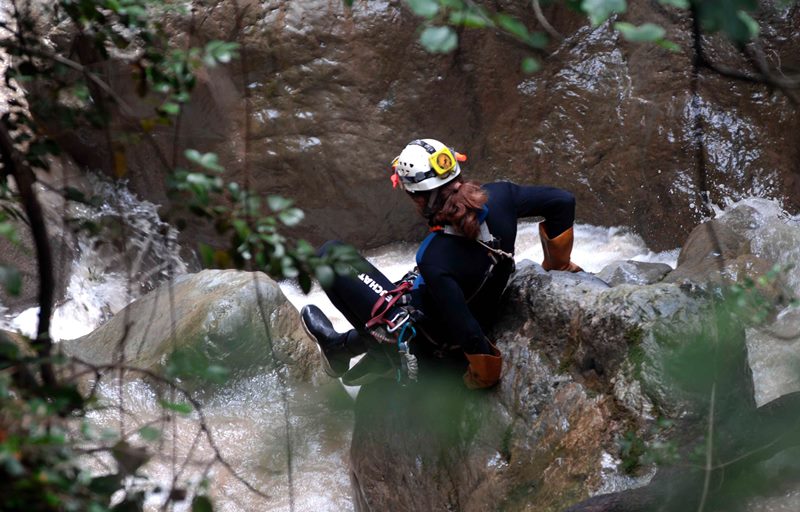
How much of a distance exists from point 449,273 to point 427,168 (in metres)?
0.42

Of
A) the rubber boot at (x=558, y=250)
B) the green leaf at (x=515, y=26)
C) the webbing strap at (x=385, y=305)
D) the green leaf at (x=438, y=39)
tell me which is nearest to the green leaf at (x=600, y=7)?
the green leaf at (x=515, y=26)

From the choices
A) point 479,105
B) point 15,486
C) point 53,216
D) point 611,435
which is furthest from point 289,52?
point 15,486

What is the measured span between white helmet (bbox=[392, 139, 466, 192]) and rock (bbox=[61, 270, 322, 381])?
4.76ft

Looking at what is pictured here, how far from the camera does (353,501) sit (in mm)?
4121

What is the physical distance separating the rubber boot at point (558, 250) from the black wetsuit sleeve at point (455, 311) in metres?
0.66

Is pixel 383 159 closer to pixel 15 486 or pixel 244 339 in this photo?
pixel 244 339

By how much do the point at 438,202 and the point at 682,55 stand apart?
324 centimetres

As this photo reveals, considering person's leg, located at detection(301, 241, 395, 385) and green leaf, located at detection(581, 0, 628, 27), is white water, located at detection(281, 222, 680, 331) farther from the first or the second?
green leaf, located at detection(581, 0, 628, 27)

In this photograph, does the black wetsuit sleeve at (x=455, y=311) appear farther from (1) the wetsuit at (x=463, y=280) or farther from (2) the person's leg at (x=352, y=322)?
(2) the person's leg at (x=352, y=322)

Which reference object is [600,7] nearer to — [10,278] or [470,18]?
[470,18]

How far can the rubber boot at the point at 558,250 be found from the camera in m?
3.84

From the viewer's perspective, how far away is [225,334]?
4.79 metres

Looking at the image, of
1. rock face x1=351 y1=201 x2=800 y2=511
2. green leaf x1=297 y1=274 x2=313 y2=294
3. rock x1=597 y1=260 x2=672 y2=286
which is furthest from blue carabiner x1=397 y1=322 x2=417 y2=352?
green leaf x1=297 y1=274 x2=313 y2=294

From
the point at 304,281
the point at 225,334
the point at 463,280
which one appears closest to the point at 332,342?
the point at 225,334
